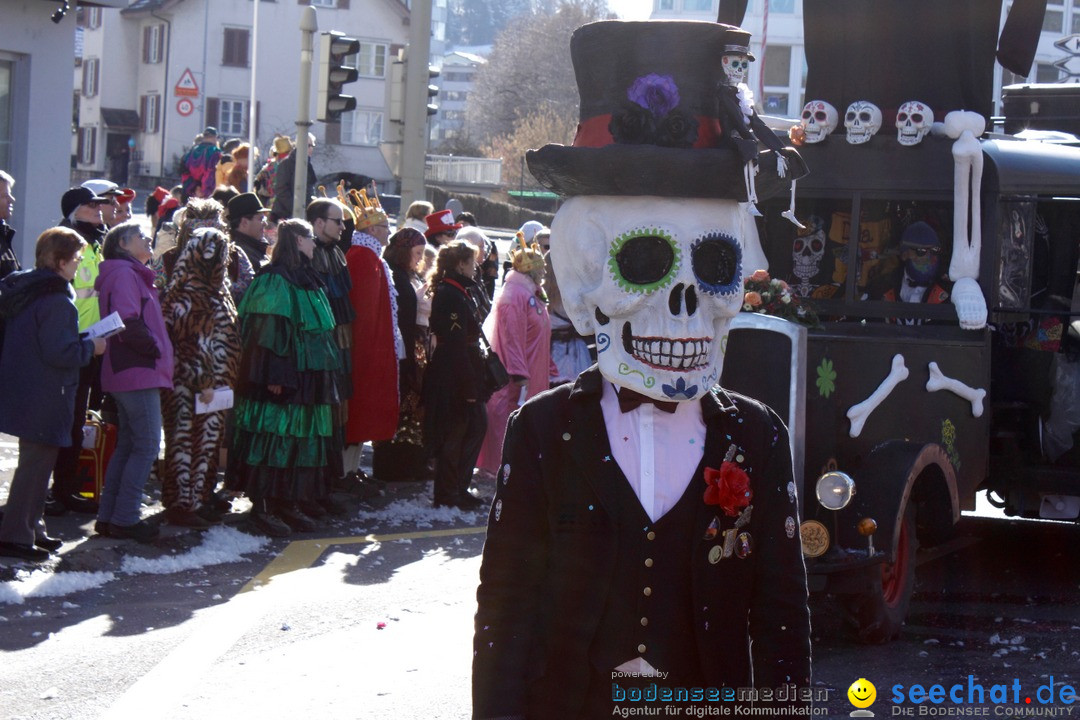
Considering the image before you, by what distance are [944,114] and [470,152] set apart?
64.8m

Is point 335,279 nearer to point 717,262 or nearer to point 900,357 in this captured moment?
point 900,357

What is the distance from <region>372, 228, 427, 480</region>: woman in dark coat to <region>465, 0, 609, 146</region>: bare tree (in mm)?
55937

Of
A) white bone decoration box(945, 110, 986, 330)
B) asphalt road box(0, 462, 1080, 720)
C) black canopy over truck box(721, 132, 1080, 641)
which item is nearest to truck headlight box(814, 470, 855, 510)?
black canopy over truck box(721, 132, 1080, 641)

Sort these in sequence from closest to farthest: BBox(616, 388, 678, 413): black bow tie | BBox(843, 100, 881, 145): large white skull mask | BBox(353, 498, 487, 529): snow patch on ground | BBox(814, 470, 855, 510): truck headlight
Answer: BBox(616, 388, 678, 413): black bow tie
BBox(814, 470, 855, 510): truck headlight
BBox(843, 100, 881, 145): large white skull mask
BBox(353, 498, 487, 529): snow patch on ground

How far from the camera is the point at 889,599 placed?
702 cm

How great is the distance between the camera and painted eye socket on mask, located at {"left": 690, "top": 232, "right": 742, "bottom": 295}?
10.9 feet

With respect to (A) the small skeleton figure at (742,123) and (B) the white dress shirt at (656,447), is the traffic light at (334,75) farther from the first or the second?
(B) the white dress shirt at (656,447)

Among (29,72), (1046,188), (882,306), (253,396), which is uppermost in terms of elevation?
(29,72)

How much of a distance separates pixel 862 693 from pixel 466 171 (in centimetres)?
5532

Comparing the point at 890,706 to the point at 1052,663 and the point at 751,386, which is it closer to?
the point at 1052,663

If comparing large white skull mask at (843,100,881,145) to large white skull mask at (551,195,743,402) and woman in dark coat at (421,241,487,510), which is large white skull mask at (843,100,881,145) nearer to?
woman in dark coat at (421,241,487,510)

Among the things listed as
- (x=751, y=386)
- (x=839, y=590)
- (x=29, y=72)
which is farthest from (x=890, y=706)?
(x=29, y=72)

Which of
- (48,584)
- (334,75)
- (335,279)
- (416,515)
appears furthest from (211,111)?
(48,584)

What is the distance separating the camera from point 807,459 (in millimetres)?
6973
